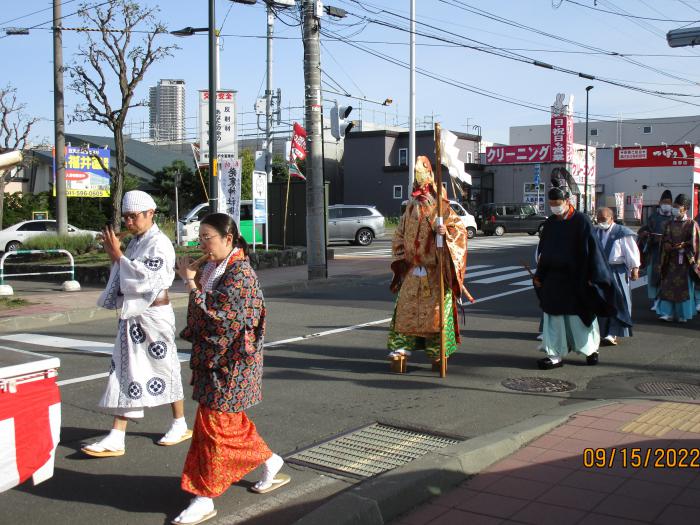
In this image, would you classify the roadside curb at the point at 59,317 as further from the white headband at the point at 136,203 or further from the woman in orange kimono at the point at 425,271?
the white headband at the point at 136,203

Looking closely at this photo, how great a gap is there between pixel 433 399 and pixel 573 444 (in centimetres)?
175

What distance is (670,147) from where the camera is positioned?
5134 cm

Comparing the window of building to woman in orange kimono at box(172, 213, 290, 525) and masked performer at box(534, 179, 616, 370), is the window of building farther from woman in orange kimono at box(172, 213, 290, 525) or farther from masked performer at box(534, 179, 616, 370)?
woman in orange kimono at box(172, 213, 290, 525)

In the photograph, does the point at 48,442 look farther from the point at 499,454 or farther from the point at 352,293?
the point at 352,293

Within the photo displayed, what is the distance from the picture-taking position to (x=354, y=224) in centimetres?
3089

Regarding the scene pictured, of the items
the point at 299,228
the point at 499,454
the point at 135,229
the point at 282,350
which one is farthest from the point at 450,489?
the point at 299,228

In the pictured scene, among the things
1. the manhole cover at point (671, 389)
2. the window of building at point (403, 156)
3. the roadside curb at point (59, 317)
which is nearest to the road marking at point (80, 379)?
the roadside curb at point (59, 317)

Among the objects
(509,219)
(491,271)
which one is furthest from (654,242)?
(509,219)

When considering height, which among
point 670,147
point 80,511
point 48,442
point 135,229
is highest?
point 670,147

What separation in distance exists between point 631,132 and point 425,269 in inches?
2840

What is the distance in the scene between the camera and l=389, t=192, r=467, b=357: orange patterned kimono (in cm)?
725

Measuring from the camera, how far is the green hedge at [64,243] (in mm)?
21250

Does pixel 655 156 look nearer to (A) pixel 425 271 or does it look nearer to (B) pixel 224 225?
(A) pixel 425 271

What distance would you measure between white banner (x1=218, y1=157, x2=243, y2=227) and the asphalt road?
6653mm
